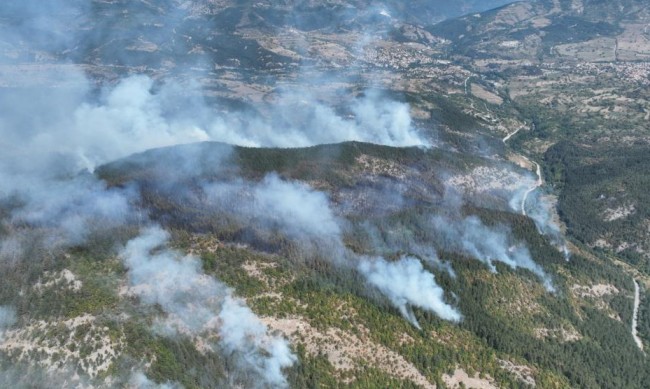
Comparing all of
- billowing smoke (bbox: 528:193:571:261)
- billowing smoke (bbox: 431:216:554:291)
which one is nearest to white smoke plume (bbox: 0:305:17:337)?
billowing smoke (bbox: 431:216:554:291)

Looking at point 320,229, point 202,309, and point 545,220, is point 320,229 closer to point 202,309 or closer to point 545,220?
point 202,309

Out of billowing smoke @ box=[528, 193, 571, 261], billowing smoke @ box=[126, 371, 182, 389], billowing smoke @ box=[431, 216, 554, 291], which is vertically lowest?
billowing smoke @ box=[528, 193, 571, 261]

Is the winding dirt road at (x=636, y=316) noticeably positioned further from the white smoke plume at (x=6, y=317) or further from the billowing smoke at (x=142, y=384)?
the white smoke plume at (x=6, y=317)

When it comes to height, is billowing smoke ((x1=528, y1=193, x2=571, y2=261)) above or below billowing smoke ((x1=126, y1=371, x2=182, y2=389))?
below

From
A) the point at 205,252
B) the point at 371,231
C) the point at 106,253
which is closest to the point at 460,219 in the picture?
the point at 371,231

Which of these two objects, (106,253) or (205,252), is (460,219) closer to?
(205,252)

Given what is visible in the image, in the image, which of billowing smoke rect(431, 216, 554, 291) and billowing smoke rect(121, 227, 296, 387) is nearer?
billowing smoke rect(121, 227, 296, 387)

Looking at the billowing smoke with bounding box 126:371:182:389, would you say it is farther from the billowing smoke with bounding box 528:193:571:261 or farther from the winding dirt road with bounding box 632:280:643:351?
the billowing smoke with bounding box 528:193:571:261
